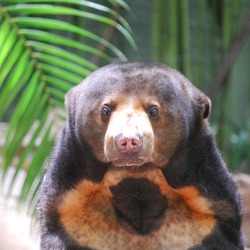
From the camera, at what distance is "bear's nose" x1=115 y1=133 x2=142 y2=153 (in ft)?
6.57

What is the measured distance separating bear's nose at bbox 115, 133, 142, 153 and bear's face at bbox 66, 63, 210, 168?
4 cm

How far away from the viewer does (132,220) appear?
2.35 metres

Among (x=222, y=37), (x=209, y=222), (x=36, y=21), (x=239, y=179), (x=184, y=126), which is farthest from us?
(x=222, y=37)

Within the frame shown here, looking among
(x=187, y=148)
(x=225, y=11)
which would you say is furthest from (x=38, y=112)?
(x=225, y=11)

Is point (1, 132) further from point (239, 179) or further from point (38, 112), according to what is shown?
point (38, 112)

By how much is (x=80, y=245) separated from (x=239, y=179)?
1.76 meters

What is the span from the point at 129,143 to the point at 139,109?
0.52 feet

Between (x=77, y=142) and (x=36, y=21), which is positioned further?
(x=36, y=21)

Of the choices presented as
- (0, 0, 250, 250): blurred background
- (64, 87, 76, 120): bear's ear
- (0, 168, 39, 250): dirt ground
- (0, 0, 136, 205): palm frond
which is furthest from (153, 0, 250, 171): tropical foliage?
(64, 87, 76, 120): bear's ear

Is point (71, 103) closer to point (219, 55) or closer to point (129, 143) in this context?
point (129, 143)

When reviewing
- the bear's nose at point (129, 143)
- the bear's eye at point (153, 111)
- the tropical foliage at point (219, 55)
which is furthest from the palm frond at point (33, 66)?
the tropical foliage at point (219, 55)

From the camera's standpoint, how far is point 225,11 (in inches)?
178

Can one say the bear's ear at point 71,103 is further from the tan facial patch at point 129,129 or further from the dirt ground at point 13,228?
the dirt ground at point 13,228

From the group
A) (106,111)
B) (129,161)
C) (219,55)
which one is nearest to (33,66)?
(106,111)
